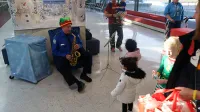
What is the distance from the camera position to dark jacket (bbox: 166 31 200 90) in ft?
3.83

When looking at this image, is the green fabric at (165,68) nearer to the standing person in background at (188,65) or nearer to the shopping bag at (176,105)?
the standing person in background at (188,65)

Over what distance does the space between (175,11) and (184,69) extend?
3.68m

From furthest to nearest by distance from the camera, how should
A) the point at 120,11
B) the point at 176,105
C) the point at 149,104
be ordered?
the point at 120,11
the point at 149,104
the point at 176,105

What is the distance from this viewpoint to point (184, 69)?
4.17 feet

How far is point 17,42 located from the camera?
2840 mm

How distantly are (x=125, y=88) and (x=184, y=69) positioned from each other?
773 mm

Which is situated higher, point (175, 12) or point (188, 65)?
point (175, 12)

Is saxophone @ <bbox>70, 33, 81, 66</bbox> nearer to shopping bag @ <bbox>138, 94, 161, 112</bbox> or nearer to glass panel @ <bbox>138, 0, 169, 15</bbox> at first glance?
shopping bag @ <bbox>138, 94, 161, 112</bbox>

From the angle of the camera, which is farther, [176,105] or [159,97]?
[159,97]

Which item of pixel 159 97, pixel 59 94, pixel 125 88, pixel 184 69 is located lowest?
pixel 59 94

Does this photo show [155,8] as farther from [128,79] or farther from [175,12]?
[128,79]

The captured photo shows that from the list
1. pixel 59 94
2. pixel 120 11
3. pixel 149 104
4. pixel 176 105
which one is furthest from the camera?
pixel 120 11

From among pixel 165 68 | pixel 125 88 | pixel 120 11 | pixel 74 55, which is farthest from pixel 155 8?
pixel 125 88

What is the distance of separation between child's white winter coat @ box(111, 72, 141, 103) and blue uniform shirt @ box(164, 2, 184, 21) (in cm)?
327
